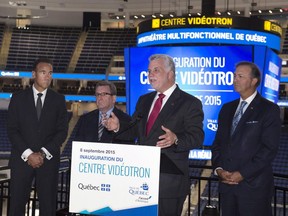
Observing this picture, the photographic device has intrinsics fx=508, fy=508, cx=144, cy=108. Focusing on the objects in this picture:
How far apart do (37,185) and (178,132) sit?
148cm

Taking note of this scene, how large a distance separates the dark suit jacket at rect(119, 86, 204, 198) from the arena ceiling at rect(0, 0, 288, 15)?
24015 mm

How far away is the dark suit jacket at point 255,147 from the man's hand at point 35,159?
1389 mm

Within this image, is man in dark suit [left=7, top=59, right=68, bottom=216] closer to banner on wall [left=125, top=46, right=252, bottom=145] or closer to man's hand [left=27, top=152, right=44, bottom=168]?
man's hand [left=27, top=152, right=44, bottom=168]

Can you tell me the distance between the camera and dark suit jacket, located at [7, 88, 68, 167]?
3996mm

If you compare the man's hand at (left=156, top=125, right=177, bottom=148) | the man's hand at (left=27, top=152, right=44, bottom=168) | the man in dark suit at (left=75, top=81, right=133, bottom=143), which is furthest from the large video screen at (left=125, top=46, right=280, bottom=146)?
the man's hand at (left=156, top=125, right=177, bottom=148)

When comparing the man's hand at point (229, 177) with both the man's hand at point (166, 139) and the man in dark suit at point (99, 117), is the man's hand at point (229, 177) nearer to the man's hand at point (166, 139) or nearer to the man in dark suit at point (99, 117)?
the man's hand at point (166, 139)

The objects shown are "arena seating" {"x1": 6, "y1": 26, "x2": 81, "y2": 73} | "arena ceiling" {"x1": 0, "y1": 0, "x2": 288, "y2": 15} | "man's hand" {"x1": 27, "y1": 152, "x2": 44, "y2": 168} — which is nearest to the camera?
"man's hand" {"x1": 27, "y1": 152, "x2": 44, "y2": 168}

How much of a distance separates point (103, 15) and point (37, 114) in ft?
94.3

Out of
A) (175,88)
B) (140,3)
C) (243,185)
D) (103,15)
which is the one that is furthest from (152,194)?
(103,15)

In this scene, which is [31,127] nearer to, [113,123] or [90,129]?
[90,129]

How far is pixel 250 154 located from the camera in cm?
A: 343

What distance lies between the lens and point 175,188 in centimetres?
291

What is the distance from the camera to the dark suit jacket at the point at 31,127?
157 inches

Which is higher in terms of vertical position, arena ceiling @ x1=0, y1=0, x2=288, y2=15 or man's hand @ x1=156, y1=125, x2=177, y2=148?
arena ceiling @ x1=0, y1=0, x2=288, y2=15
